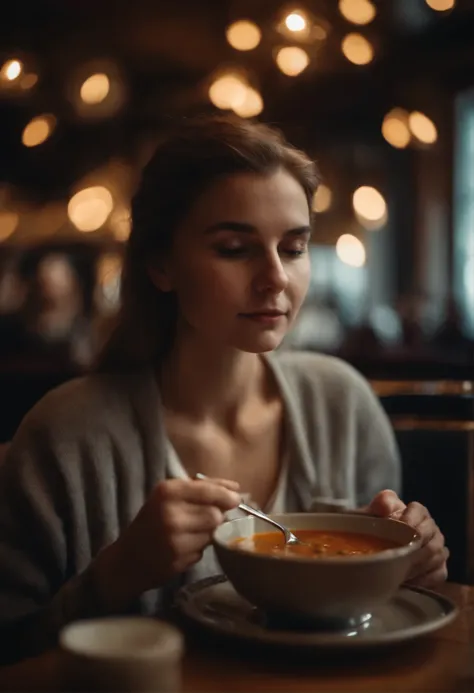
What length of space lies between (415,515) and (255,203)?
40cm

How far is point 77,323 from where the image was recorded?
6.01m

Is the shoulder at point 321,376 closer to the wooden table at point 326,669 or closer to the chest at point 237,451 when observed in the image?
the chest at point 237,451

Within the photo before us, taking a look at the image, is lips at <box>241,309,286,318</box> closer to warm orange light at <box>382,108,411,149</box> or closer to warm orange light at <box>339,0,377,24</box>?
warm orange light at <box>339,0,377,24</box>

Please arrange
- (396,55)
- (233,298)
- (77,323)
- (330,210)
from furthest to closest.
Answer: (330,210) → (77,323) → (396,55) → (233,298)

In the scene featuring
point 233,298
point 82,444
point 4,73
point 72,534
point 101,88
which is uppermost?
point 101,88

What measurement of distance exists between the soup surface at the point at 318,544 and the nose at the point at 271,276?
11.1 inches

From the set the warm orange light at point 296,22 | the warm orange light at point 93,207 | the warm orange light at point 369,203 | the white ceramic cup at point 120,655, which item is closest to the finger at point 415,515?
the white ceramic cup at point 120,655

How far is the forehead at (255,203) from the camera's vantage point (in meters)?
1.06

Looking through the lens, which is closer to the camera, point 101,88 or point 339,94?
point 101,88

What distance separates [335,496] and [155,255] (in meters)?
0.43

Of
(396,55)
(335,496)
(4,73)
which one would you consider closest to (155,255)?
(4,73)

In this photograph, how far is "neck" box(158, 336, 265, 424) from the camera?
4.18 ft

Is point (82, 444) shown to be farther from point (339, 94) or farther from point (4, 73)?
point (339, 94)

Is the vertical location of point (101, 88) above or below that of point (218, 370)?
above
